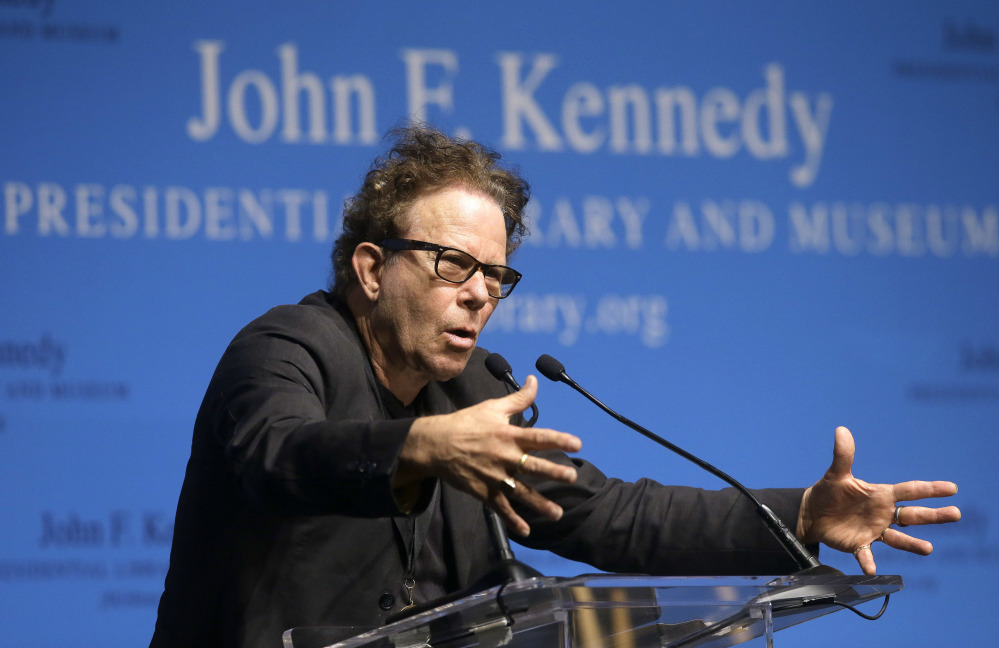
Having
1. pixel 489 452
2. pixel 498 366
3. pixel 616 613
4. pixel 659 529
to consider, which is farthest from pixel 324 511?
pixel 659 529

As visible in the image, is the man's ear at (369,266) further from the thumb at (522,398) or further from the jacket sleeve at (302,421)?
the thumb at (522,398)

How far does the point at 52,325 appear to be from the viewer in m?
2.77

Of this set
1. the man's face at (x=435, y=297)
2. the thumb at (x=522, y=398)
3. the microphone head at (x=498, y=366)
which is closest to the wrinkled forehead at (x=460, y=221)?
the man's face at (x=435, y=297)

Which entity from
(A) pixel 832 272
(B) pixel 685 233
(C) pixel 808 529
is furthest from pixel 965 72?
(C) pixel 808 529

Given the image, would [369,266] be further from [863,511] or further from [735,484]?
[863,511]

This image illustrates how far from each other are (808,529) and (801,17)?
78.7 inches

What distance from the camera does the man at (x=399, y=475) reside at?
1375mm

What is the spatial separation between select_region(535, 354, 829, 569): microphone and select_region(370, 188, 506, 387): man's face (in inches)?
7.0

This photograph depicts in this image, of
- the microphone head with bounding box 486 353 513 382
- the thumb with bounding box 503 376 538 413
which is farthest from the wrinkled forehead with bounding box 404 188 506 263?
the thumb with bounding box 503 376 538 413

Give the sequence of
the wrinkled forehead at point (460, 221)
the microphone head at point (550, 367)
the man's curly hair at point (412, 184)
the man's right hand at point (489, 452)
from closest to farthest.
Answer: the man's right hand at point (489, 452) < the microphone head at point (550, 367) < the wrinkled forehead at point (460, 221) < the man's curly hair at point (412, 184)

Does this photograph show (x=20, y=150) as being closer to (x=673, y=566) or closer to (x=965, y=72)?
(x=673, y=566)

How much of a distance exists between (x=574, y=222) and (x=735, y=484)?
141 cm

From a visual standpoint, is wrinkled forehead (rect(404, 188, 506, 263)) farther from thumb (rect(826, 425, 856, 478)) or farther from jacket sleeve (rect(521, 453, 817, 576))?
thumb (rect(826, 425, 856, 478))

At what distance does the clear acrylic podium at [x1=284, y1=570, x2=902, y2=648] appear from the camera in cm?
133
